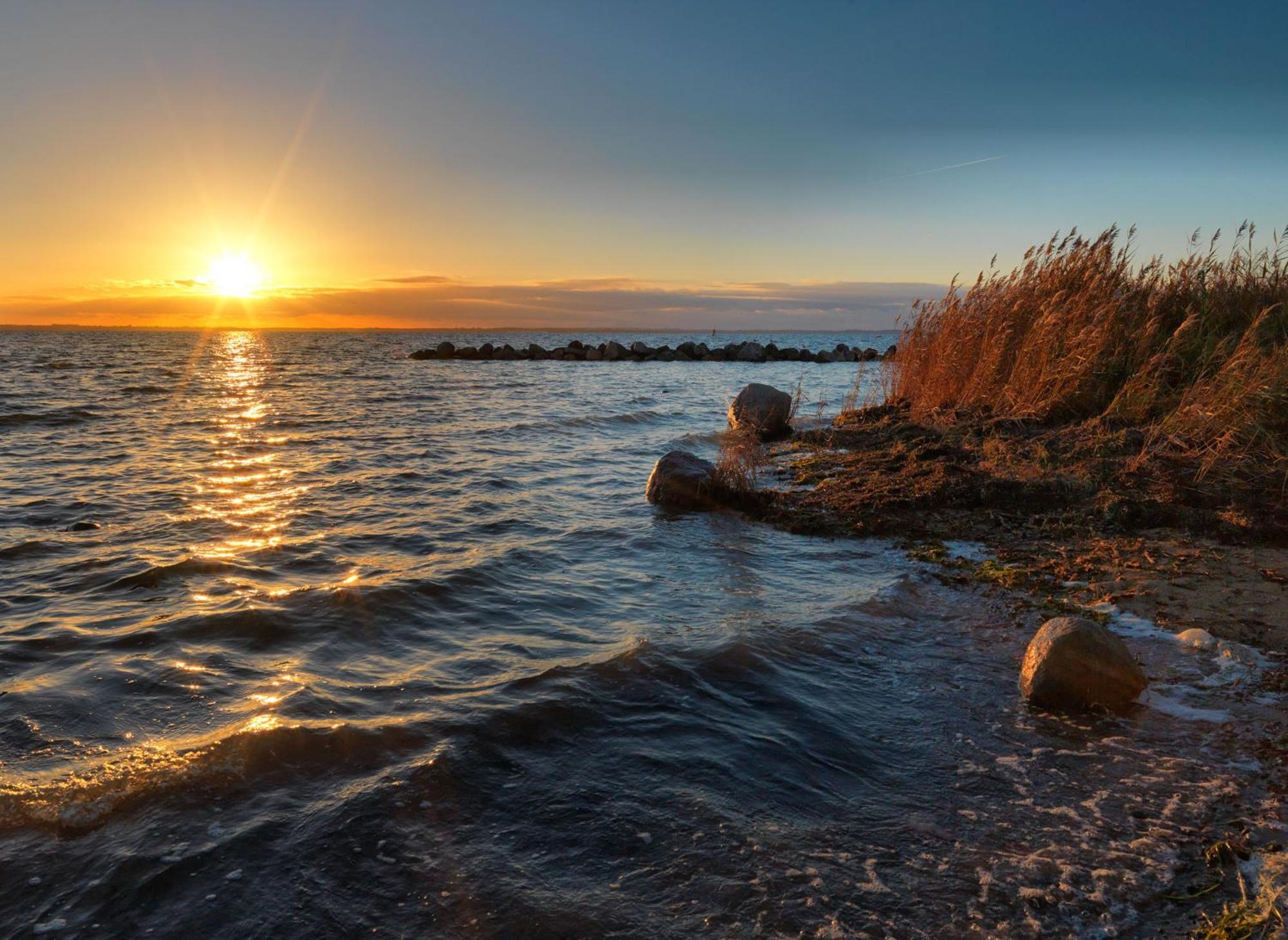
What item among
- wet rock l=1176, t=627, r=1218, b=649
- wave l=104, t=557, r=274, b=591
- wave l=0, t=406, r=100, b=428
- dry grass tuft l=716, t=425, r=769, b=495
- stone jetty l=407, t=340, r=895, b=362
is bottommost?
wave l=104, t=557, r=274, b=591

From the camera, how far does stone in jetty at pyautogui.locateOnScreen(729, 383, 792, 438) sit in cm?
1634

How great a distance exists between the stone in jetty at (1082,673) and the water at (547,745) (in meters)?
0.19

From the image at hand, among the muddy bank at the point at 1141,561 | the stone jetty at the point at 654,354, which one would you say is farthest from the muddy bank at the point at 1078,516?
the stone jetty at the point at 654,354

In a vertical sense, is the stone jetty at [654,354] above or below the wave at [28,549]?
above

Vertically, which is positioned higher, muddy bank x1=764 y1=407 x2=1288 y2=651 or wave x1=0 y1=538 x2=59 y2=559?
muddy bank x1=764 y1=407 x2=1288 y2=651

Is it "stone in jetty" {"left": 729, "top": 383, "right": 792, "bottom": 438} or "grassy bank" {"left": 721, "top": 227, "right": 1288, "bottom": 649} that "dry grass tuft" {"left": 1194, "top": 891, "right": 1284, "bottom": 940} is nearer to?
"grassy bank" {"left": 721, "top": 227, "right": 1288, "bottom": 649}

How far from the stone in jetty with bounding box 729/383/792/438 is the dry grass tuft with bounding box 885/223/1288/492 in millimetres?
3007

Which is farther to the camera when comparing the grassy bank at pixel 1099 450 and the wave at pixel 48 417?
the wave at pixel 48 417

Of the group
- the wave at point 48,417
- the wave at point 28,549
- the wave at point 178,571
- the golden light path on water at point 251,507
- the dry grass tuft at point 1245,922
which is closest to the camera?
the dry grass tuft at point 1245,922

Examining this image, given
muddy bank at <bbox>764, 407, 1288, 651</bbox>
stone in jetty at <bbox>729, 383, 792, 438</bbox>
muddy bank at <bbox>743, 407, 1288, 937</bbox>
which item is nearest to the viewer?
muddy bank at <bbox>743, 407, 1288, 937</bbox>

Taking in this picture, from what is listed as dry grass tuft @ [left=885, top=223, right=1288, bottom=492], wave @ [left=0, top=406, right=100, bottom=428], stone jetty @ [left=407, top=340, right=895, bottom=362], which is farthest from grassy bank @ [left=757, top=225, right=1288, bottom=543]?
stone jetty @ [left=407, top=340, right=895, bottom=362]

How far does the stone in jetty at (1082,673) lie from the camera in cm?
479

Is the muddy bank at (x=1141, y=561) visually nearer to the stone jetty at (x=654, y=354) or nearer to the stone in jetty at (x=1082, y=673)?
the stone in jetty at (x=1082, y=673)

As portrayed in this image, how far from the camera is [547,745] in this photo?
174 inches
